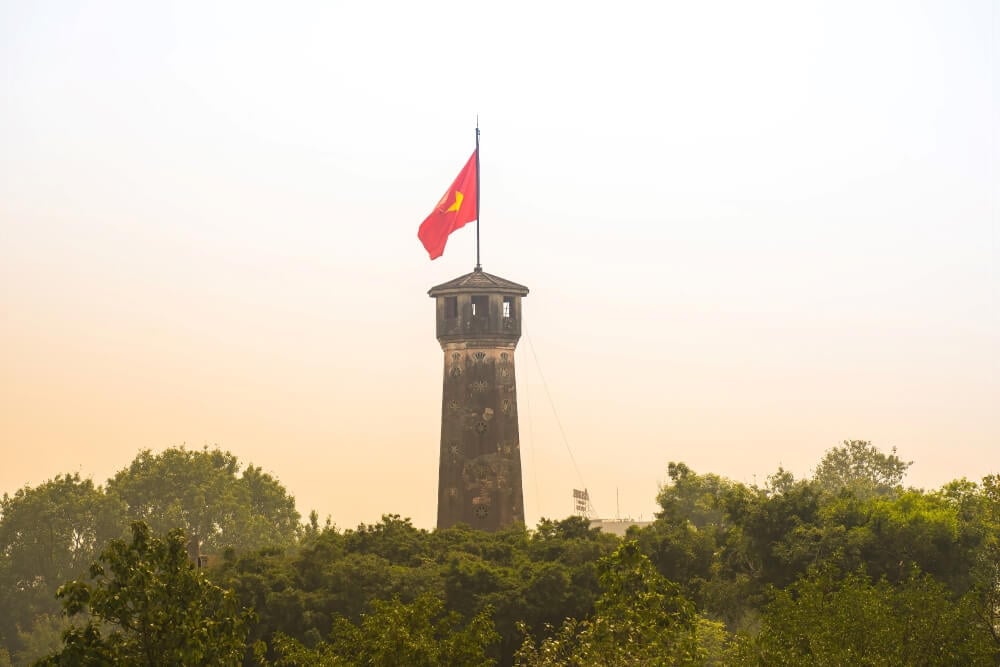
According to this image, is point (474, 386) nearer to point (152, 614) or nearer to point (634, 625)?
point (634, 625)

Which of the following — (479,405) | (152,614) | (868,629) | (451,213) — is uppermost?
(451,213)

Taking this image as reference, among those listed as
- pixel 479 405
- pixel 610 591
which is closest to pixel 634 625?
pixel 610 591

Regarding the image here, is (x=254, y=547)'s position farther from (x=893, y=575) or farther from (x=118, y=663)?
(x=118, y=663)

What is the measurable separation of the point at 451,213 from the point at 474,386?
6854mm

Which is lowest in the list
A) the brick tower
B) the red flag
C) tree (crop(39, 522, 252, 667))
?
tree (crop(39, 522, 252, 667))

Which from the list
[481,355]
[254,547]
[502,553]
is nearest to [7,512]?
[254,547]

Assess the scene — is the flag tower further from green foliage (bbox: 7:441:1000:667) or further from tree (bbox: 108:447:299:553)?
tree (bbox: 108:447:299:553)

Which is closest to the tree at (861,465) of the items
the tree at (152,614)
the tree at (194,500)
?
the tree at (194,500)

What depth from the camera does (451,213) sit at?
72.7 meters

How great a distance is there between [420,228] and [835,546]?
73.8ft

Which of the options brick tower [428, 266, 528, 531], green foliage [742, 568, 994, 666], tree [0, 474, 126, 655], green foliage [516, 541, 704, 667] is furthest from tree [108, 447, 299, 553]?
green foliage [516, 541, 704, 667]

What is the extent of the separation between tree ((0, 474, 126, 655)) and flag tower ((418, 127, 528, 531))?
122 ft

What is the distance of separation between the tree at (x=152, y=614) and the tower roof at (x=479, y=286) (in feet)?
120

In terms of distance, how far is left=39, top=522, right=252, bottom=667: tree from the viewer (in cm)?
3638
